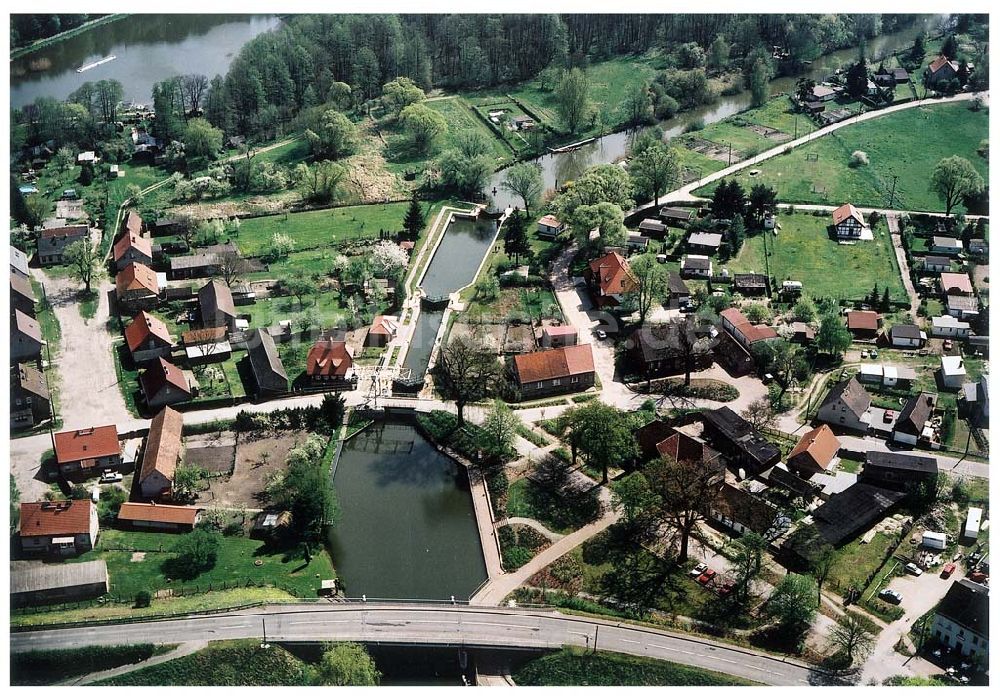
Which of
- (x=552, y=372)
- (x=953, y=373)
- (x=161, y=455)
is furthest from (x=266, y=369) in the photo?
(x=953, y=373)

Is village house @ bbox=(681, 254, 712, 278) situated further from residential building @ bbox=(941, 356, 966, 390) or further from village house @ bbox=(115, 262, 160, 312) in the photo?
village house @ bbox=(115, 262, 160, 312)

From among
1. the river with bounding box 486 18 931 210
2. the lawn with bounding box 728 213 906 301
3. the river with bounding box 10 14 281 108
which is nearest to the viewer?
the lawn with bounding box 728 213 906 301

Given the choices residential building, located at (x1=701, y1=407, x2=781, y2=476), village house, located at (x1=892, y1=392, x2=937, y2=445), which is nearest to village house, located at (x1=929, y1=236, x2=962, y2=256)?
village house, located at (x1=892, y1=392, x2=937, y2=445)

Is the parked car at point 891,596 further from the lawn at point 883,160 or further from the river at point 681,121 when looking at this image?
the river at point 681,121

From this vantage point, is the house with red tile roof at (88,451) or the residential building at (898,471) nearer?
the residential building at (898,471)

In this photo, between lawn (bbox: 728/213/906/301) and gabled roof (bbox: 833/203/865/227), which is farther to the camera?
gabled roof (bbox: 833/203/865/227)

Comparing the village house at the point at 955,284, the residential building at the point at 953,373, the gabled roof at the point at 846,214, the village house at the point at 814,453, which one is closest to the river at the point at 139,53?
the gabled roof at the point at 846,214

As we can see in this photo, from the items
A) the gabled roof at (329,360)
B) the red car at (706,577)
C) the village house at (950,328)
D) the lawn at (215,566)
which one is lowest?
the village house at (950,328)
